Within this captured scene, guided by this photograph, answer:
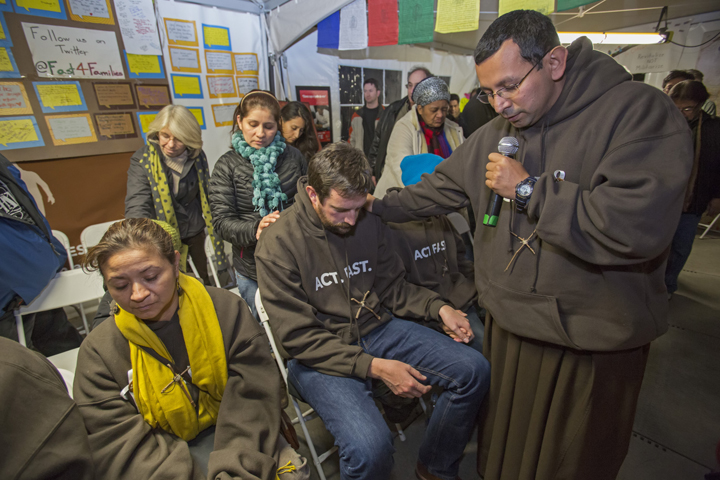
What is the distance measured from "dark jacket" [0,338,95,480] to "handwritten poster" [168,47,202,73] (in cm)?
313

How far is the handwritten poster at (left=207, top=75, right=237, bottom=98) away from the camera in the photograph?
3403 millimetres

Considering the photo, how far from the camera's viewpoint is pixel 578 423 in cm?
125

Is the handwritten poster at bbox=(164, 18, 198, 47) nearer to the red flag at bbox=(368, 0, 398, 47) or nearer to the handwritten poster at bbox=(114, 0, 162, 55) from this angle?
the handwritten poster at bbox=(114, 0, 162, 55)

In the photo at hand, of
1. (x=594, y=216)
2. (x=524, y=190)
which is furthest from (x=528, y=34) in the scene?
(x=594, y=216)

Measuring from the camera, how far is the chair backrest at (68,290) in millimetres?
1854

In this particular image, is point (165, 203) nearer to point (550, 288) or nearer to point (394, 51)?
point (550, 288)

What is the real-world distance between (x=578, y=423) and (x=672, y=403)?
1.69 metres

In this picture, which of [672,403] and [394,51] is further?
[394,51]

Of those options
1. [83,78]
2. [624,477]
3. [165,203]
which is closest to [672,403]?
[624,477]

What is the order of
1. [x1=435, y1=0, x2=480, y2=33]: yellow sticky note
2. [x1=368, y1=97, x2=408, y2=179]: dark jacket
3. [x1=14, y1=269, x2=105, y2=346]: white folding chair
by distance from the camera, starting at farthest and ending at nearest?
[x1=368, y1=97, x2=408, y2=179]: dark jacket, [x1=435, y1=0, x2=480, y2=33]: yellow sticky note, [x1=14, y1=269, x2=105, y2=346]: white folding chair

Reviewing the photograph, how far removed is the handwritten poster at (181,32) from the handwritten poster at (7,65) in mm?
1112

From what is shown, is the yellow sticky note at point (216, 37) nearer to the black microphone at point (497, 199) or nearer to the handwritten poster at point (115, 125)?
the handwritten poster at point (115, 125)

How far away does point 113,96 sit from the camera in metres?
2.93

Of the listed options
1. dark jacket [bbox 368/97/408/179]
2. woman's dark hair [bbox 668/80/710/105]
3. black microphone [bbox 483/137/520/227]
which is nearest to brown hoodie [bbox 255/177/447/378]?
black microphone [bbox 483/137/520/227]
